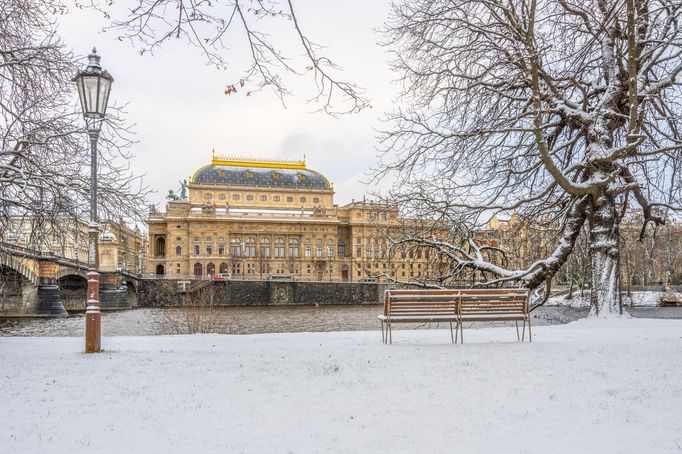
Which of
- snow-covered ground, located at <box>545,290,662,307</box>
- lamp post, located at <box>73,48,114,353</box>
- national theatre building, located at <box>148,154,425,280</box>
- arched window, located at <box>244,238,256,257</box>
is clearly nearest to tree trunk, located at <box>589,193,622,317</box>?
lamp post, located at <box>73,48,114,353</box>

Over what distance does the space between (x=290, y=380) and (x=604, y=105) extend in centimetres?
990

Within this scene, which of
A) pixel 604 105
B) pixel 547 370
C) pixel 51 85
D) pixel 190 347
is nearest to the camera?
pixel 547 370

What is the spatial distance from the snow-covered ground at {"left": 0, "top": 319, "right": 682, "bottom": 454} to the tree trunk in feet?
14.5

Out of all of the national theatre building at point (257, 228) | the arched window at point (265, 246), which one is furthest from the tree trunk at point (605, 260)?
the arched window at point (265, 246)

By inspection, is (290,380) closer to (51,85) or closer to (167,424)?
(167,424)

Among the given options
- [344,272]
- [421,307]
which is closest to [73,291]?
[344,272]

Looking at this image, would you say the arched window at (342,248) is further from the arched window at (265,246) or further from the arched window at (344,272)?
the arched window at (265,246)

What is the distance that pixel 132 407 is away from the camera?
4762 millimetres

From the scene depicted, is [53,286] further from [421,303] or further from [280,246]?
[280,246]

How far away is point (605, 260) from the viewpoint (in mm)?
12805

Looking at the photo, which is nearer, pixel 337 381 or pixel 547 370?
pixel 337 381

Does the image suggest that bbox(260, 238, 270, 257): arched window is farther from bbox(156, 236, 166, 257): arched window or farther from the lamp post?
the lamp post

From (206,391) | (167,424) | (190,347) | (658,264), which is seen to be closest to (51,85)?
(190,347)

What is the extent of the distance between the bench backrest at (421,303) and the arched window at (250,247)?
8494 cm
